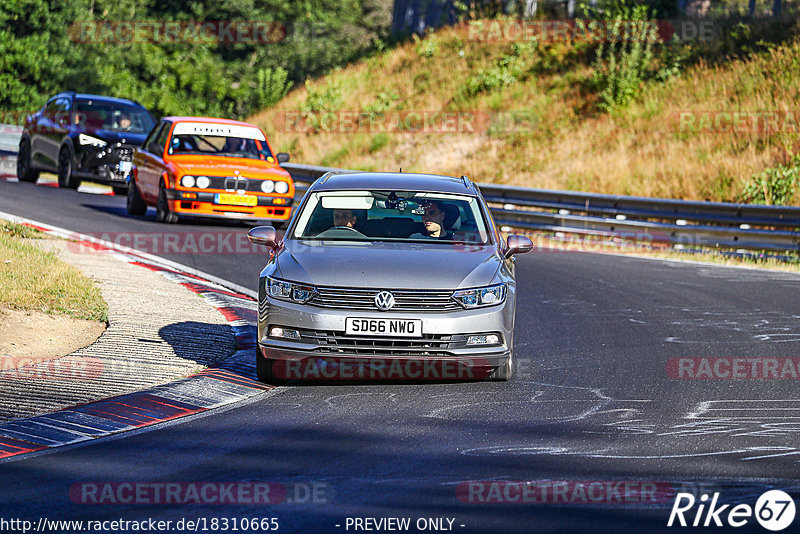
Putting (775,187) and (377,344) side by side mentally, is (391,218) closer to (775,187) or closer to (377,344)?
(377,344)

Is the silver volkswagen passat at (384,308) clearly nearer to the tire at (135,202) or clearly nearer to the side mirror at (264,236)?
the side mirror at (264,236)

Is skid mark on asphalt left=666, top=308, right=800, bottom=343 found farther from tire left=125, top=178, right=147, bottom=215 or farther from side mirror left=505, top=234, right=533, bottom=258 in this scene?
tire left=125, top=178, right=147, bottom=215

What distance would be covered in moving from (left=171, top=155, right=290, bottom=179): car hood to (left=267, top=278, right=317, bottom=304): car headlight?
35.5 ft

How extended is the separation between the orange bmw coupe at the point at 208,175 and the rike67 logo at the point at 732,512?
1418 cm

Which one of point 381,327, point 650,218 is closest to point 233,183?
point 650,218

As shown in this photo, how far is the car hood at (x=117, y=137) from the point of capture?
23906 mm

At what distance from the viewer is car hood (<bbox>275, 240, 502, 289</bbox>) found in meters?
8.31

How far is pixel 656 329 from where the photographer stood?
11766 mm

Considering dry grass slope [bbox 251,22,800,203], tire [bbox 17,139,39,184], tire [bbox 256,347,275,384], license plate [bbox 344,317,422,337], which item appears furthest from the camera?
tire [bbox 17,139,39,184]

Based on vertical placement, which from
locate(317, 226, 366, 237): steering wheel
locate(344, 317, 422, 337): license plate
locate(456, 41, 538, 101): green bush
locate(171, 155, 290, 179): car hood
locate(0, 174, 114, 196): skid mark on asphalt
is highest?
locate(456, 41, 538, 101): green bush

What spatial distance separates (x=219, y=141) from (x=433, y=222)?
38.6ft

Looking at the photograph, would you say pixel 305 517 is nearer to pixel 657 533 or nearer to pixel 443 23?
pixel 657 533

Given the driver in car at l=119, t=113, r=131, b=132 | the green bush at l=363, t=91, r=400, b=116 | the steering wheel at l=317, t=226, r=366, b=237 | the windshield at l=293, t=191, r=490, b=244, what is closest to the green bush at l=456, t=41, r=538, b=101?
the green bush at l=363, t=91, r=400, b=116

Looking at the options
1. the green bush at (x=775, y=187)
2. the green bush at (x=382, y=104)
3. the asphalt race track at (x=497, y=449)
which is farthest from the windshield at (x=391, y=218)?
the green bush at (x=382, y=104)
